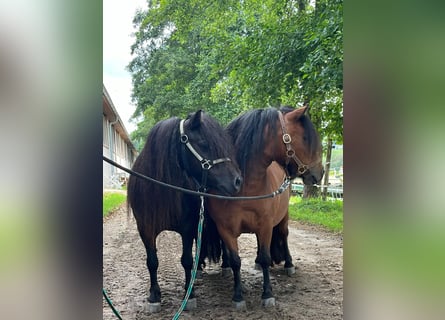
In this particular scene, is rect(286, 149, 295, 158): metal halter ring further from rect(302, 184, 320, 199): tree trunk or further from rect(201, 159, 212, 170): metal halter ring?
rect(302, 184, 320, 199): tree trunk

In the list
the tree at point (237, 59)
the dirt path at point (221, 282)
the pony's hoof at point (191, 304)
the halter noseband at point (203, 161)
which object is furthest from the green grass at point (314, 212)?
the halter noseband at point (203, 161)

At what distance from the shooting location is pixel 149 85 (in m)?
3.04

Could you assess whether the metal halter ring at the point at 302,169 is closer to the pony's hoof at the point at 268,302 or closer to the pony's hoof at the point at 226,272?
the pony's hoof at the point at 268,302

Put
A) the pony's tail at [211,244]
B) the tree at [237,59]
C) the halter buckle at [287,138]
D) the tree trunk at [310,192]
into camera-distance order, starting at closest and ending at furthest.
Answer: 1. the halter buckle at [287,138]
2. the tree at [237,59]
3. the pony's tail at [211,244]
4. the tree trunk at [310,192]

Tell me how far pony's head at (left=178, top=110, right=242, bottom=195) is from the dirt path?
96 centimetres

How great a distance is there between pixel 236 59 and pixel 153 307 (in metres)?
2.88

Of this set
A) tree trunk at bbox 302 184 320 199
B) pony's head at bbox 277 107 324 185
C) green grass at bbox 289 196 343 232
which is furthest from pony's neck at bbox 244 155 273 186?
tree trunk at bbox 302 184 320 199

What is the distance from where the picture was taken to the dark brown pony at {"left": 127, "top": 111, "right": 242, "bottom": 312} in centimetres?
206

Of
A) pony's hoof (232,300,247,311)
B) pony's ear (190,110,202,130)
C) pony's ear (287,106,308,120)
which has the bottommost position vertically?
pony's hoof (232,300,247,311)

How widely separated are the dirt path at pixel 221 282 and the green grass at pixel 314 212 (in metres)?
0.20

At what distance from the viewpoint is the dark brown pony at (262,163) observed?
2.28 metres

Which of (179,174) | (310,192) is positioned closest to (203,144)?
(179,174)
